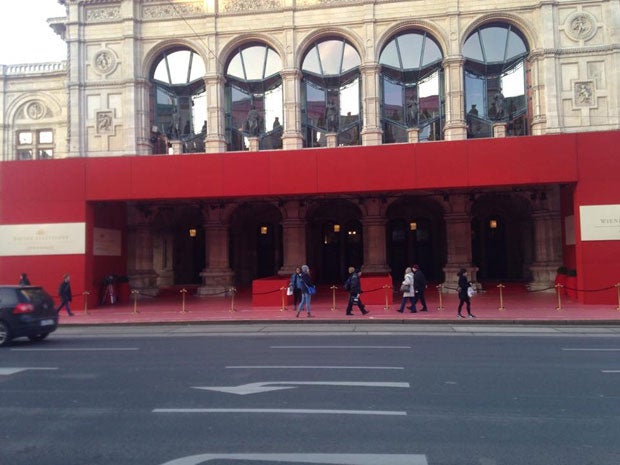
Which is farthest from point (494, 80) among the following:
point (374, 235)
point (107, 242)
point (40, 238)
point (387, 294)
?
point (40, 238)

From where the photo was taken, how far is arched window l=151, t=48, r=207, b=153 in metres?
27.5

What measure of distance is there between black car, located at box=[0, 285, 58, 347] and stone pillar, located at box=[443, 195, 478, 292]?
17567mm

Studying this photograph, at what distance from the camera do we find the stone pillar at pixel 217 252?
27047 millimetres

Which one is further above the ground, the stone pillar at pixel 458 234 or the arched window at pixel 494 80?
the arched window at pixel 494 80

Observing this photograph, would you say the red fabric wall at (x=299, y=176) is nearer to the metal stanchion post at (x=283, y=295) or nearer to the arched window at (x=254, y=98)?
the metal stanchion post at (x=283, y=295)

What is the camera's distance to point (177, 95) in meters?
27.7

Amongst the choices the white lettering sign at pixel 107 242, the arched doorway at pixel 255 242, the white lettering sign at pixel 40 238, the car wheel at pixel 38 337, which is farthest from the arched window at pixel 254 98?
the car wheel at pixel 38 337

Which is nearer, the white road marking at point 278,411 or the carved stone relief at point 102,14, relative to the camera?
the white road marking at point 278,411

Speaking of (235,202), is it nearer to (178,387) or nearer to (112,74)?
(112,74)

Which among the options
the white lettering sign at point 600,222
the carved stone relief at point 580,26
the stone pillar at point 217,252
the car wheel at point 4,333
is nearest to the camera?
the car wheel at point 4,333

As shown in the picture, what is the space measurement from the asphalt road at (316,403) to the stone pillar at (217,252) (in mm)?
13964

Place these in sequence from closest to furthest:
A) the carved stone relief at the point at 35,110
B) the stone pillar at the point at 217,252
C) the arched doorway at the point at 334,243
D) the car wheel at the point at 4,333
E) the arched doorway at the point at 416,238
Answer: the car wheel at the point at 4,333 → the stone pillar at the point at 217,252 → the arched doorway at the point at 416,238 → the carved stone relief at the point at 35,110 → the arched doorway at the point at 334,243

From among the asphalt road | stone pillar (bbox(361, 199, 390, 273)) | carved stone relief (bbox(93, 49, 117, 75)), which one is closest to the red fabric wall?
stone pillar (bbox(361, 199, 390, 273))

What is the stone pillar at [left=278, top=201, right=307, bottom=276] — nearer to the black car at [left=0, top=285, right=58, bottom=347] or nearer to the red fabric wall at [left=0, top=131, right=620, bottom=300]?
the red fabric wall at [left=0, top=131, right=620, bottom=300]
